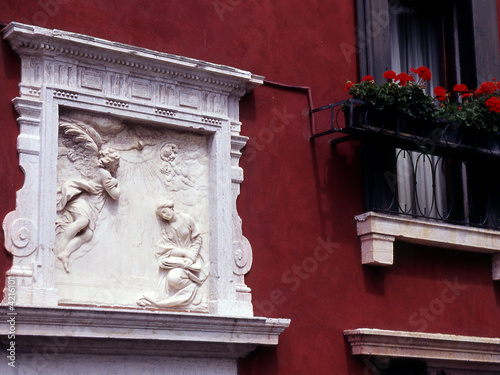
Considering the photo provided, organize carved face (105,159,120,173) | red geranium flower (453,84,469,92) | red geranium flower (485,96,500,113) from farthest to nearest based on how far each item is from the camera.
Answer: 1. red geranium flower (453,84,469,92)
2. red geranium flower (485,96,500,113)
3. carved face (105,159,120,173)

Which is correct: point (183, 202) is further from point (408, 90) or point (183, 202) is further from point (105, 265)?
point (408, 90)

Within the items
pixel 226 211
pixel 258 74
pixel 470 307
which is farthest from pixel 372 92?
pixel 470 307

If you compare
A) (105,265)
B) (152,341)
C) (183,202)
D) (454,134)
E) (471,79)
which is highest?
(471,79)

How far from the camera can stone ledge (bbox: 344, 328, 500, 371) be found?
321 inches

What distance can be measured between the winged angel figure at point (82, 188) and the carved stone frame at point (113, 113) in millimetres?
133

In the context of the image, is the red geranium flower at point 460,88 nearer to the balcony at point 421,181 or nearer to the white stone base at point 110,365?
the balcony at point 421,181

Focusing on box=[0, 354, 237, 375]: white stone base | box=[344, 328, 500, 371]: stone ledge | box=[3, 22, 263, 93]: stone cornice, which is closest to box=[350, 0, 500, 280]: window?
box=[344, 328, 500, 371]: stone ledge

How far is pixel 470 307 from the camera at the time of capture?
9.08 meters

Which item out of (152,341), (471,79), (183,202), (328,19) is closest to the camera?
(152,341)

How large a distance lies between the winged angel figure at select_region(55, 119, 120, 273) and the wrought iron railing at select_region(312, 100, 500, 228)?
6.22 ft

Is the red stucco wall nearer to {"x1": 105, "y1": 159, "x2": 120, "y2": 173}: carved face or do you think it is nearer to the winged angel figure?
the winged angel figure

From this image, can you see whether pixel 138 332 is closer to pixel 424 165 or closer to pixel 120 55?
pixel 120 55

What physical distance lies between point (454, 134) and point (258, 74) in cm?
181

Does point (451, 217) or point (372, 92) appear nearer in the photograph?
point (372, 92)
